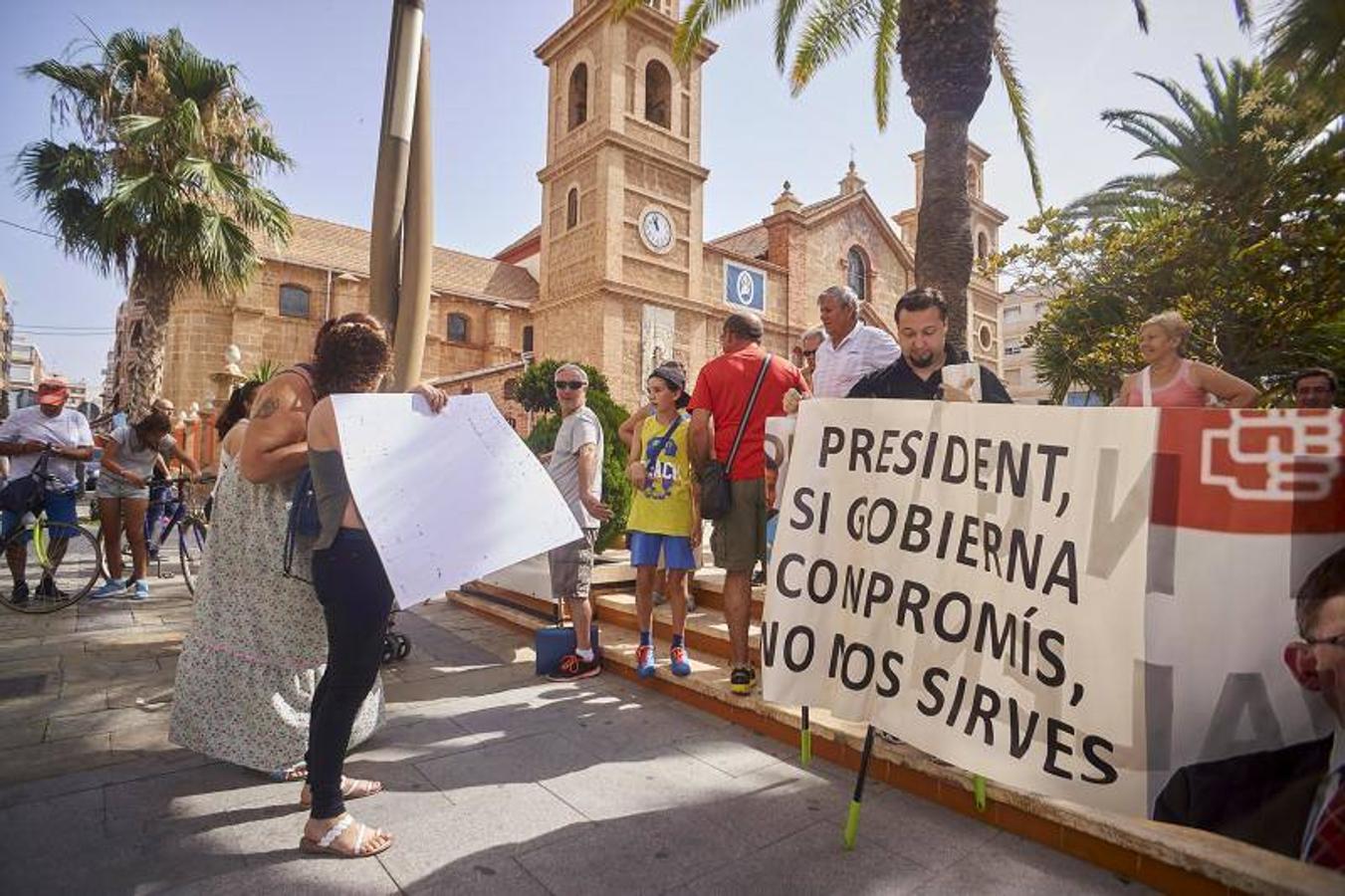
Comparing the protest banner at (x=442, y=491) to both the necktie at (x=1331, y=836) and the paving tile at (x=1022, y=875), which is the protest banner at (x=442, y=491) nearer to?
the paving tile at (x=1022, y=875)

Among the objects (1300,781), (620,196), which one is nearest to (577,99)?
(620,196)

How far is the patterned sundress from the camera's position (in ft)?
9.66

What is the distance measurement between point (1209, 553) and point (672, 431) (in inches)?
115

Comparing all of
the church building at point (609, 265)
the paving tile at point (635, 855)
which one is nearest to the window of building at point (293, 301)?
the church building at point (609, 265)

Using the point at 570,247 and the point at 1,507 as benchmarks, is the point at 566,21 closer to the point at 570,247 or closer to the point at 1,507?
the point at 570,247

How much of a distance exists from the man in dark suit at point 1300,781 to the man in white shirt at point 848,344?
238cm

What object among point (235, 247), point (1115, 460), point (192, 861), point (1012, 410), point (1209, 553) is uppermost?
point (235, 247)

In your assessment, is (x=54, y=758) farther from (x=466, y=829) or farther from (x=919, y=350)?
(x=919, y=350)

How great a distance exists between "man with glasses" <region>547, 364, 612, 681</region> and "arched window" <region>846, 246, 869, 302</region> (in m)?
25.9

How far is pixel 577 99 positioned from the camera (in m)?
23.0

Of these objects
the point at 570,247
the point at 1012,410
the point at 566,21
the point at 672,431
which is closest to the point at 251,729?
the point at 672,431

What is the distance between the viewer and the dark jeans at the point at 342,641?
2316 millimetres

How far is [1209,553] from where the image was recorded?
6.03ft

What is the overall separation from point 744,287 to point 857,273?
6.52 m
